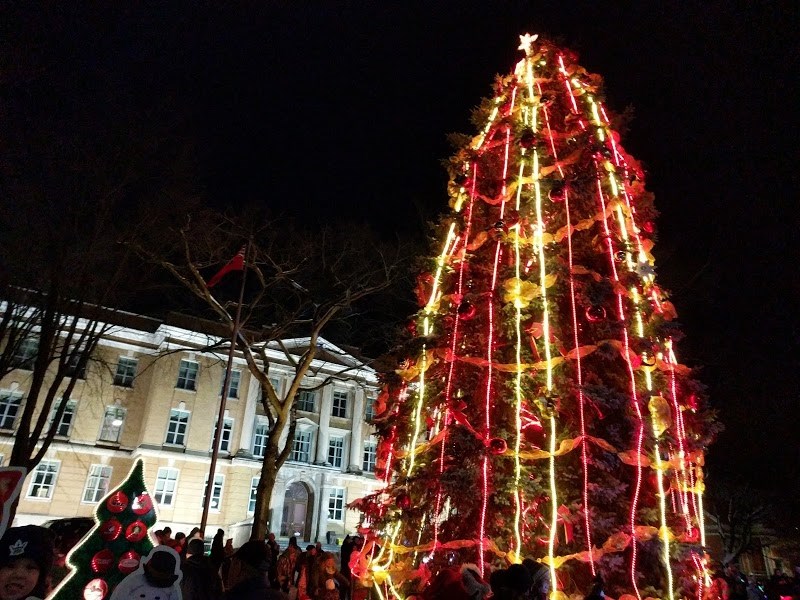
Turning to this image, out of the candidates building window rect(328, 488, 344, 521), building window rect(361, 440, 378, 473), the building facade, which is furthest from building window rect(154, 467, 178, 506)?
building window rect(361, 440, 378, 473)

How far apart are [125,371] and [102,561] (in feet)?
102

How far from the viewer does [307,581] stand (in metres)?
10.4

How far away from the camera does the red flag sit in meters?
17.2

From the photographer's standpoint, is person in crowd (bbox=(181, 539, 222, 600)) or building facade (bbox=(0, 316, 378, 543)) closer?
person in crowd (bbox=(181, 539, 222, 600))

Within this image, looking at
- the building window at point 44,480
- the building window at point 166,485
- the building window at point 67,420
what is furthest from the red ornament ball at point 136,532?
the building window at point 67,420

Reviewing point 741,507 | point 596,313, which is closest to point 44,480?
point 596,313

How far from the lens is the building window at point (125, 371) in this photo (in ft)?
110

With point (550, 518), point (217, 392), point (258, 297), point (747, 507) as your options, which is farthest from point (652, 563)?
point (747, 507)

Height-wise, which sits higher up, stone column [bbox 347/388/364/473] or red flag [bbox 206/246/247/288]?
red flag [bbox 206/246/247/288]

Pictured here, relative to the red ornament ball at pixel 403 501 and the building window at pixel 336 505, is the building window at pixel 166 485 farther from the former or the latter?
the red ornament ball at pixel 403 501

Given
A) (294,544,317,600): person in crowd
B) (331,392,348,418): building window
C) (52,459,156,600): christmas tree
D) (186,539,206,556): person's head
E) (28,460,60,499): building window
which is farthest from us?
(331,392,348,418): building window

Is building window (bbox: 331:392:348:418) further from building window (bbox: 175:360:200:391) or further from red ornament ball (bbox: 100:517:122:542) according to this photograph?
red ornament ball (bbox: 100:517:122:542)

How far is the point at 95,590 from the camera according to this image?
232 inches

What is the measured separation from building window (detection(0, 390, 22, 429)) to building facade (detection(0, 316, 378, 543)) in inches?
2.1
